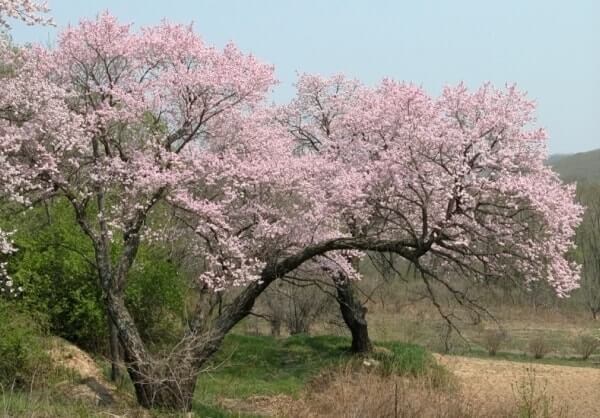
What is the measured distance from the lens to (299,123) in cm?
1891

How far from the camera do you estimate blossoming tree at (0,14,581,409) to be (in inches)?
401

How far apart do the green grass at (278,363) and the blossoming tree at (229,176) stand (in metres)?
2.87

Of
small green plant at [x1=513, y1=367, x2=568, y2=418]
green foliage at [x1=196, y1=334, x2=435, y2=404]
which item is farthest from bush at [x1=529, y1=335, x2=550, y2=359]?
green foliage at [x1=196, y1=334, x2=435, y2=404]

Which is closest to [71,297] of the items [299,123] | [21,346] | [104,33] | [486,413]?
[21,346]

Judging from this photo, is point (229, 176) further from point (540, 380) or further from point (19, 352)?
point (540, 380)

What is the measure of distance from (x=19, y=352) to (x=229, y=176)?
468cm

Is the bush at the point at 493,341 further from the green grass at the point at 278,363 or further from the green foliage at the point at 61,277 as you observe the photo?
the green foliage at the point at 61,277

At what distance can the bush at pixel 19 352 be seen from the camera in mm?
10445

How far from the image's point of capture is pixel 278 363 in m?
17.5

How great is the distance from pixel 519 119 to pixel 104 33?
7750 millimetres

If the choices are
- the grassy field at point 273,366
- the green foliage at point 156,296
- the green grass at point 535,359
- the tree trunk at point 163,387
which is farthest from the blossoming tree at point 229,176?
the green grass at point 535,359

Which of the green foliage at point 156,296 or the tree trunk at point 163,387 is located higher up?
the green foliage at point 156,296

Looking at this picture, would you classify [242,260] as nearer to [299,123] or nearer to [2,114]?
[2,114]

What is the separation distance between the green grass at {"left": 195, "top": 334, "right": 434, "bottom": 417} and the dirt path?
1.38 meters
